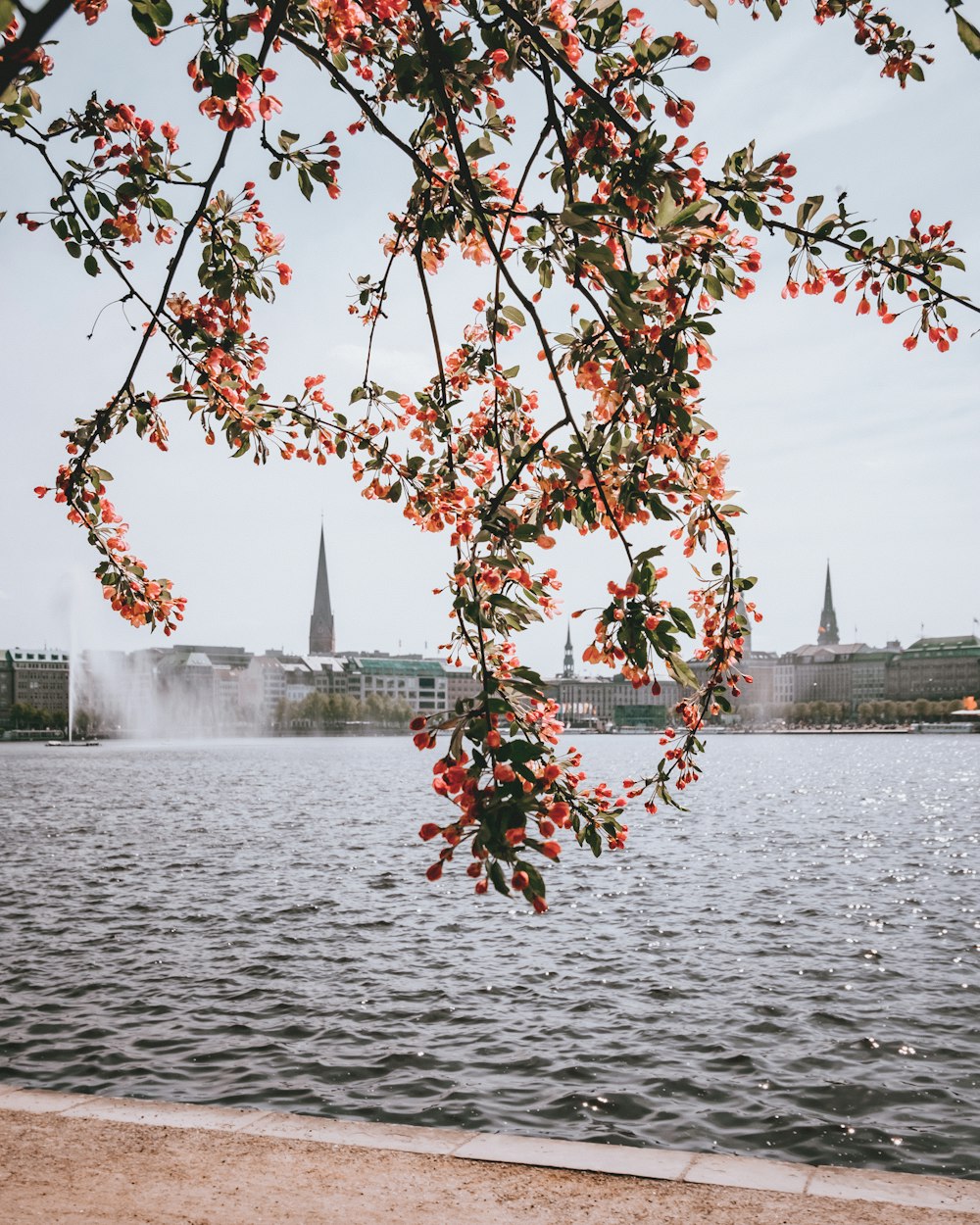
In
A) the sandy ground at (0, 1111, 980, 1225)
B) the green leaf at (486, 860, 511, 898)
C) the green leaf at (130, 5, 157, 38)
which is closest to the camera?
the green leaf at (486, 860, 511, 898)

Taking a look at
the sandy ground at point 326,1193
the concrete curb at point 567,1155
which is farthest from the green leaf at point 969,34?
the concrete curb at point 567,1155

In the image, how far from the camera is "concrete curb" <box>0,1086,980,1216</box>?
6.11 metres

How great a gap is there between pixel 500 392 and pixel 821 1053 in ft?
26.8

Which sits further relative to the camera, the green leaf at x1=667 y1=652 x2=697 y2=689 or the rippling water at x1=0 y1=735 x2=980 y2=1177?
the rippling water at x1=0 y1=735 x2=980 y2=1177

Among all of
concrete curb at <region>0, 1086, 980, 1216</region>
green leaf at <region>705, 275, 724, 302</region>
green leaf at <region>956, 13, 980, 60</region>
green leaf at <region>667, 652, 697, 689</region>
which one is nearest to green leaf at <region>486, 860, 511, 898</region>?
green leaf at <region>667, 652, 697, 689</region>

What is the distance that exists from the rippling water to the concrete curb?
2281 mm

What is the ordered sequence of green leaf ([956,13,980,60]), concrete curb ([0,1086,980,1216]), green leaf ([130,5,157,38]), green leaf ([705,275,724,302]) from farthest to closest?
concrete curb ([0,1086,980,1216]), green leaf ([705,275,724,302]), green leaf ([130,5,157,38]), green leaf ([956,13,980,60])

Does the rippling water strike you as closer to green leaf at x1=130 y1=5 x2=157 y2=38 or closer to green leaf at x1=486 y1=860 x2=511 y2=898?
green leaf at x1=486 y1=860 x2=511 y2=898

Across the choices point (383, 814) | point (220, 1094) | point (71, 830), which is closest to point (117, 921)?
point (220, 1094)

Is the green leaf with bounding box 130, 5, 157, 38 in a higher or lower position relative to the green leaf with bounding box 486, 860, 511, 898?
higher

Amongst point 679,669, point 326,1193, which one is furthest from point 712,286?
point 326,1193

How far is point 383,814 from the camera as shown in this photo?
40719 mm

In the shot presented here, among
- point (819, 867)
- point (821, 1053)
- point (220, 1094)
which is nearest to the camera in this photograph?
point (220, 1094)

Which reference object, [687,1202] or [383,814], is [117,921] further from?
[383,814]
